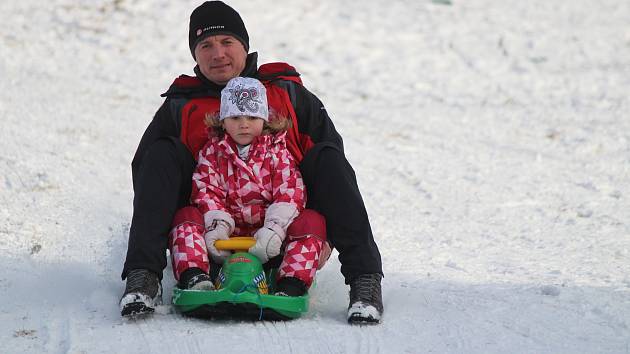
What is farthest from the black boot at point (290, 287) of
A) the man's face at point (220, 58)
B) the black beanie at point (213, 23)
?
the black beanie at point (213, 23)

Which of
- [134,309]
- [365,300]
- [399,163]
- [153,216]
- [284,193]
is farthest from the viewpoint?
[399,163]

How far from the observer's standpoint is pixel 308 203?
388cm

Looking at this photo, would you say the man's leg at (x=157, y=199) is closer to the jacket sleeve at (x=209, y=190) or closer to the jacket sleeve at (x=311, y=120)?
the jacket sleeve at (x=209, y=190)

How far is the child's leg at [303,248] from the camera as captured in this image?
143 inches

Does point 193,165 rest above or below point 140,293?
above

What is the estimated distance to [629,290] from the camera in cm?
389

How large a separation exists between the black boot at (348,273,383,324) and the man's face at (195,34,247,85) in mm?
1182

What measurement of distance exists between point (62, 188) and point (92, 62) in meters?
3.38

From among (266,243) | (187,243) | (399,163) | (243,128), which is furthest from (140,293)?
(399,163)

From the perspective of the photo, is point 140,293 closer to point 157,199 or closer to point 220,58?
point 157,199

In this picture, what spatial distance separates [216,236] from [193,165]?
0.40 m

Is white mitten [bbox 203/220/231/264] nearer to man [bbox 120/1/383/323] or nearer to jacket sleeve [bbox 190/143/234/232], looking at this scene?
jacket sleeve [bbox 190/143/234/232]

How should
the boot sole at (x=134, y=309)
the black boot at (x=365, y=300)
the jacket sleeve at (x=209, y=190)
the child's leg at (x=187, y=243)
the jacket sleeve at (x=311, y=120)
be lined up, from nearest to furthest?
1. the boot sole at (x=134, y=309)
2. the black boot at (x=365, y=300)
3. the child's leg at (x=187, y=243)
4. the jacket sleeve at (x=209, y=190)
5. the jacket sleeve at (x=311, y=120)

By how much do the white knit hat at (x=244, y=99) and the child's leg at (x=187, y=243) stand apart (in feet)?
1.50
